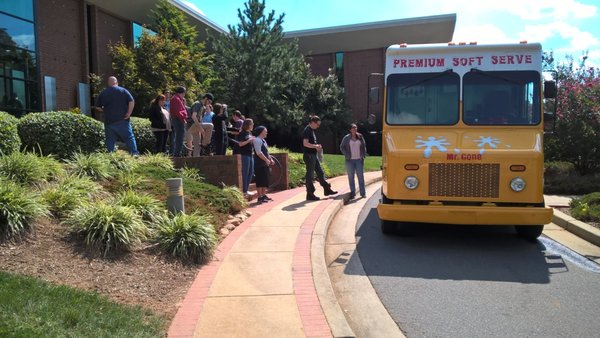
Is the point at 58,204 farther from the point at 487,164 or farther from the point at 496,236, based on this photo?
the point at 496,236

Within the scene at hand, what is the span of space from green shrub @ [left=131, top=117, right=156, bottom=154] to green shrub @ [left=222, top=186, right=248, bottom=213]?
12.9ft

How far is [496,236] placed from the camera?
7754 mm

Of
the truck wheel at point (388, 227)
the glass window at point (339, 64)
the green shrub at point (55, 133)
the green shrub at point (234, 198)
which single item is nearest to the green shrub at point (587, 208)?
Answer: the truck wheel at point (388, 227)

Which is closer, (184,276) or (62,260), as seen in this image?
(62,260)

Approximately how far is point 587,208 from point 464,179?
3.54 metres

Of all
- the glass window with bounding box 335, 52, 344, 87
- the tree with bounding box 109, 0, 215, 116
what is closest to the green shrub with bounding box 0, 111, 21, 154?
the tree with bounding box 109, 0, 215, 116

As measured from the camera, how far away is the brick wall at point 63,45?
17.7 meters

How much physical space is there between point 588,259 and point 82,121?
28.5 ft

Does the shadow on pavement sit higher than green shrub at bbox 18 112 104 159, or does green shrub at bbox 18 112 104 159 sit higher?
green shrub at bbox 18 112 104 159

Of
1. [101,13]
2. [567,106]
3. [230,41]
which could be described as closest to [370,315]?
[567,106]

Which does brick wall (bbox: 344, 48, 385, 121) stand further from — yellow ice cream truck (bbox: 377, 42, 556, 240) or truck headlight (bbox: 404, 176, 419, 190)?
truck headlight (bbox: 404, 176, 419, 190)

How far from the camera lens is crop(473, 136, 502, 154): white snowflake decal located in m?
6.74

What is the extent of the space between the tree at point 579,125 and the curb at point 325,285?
939cm

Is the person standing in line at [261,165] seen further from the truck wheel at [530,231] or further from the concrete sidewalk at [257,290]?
the truck wheel at [530,231]
